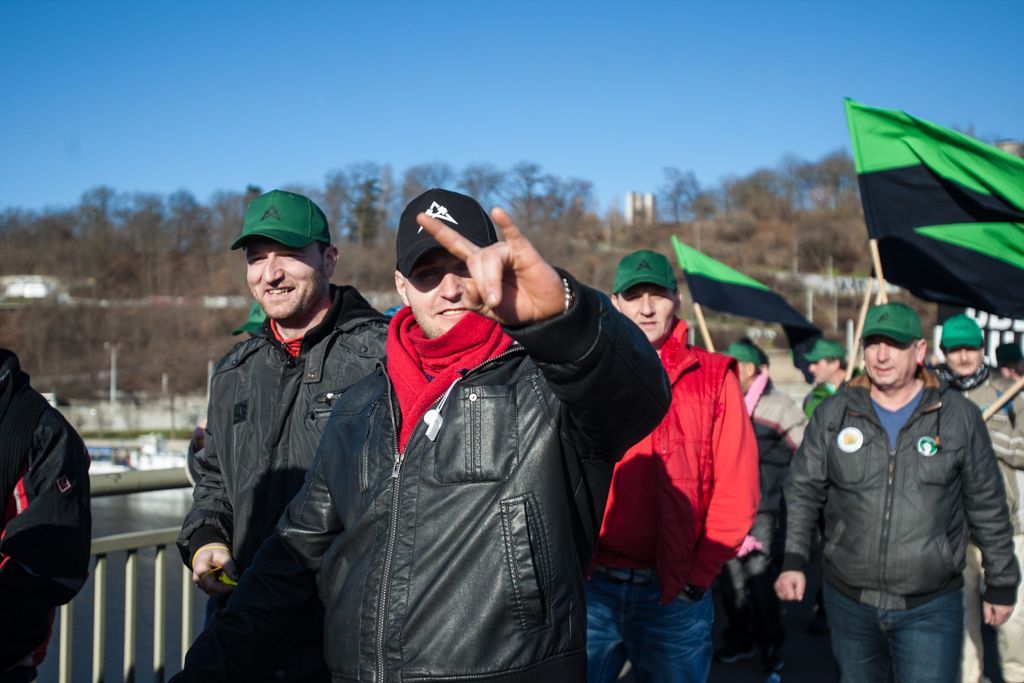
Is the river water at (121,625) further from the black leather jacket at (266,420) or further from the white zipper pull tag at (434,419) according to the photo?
the white zipper pull tag at (434,419)

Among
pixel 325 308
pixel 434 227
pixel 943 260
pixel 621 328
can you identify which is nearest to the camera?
pixel 434 227

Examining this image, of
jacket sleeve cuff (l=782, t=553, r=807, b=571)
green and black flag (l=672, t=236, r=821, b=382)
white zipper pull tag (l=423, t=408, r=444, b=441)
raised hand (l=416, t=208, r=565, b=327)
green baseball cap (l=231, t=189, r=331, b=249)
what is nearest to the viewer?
raised hand (l=416, t=208, r=565, b=327)

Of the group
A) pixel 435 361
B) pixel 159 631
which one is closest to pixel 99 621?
pixel 159 631

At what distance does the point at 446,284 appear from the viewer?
242cm

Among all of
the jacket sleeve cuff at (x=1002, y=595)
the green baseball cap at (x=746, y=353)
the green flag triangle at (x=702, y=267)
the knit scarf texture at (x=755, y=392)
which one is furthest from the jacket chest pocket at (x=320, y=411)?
the green flag triangle at (x=702, y=267)

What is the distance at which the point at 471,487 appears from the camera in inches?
84.6

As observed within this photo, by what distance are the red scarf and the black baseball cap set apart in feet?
0.60

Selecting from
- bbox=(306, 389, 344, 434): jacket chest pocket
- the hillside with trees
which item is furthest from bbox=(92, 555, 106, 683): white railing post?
the hillside with trees

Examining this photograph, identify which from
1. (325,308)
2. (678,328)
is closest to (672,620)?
(678,328)

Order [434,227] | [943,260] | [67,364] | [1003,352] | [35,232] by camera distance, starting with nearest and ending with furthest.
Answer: [434,227] → [943,260] → [1003,352] → [67,364] → [35,232]

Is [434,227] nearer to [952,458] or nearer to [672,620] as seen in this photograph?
[672,620]

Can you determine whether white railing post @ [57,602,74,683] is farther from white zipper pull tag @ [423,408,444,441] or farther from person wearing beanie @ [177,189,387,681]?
white zipper pull tag @ [423,408,444,441]

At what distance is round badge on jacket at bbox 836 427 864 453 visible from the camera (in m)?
4.14

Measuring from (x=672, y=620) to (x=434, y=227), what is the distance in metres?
2.37
